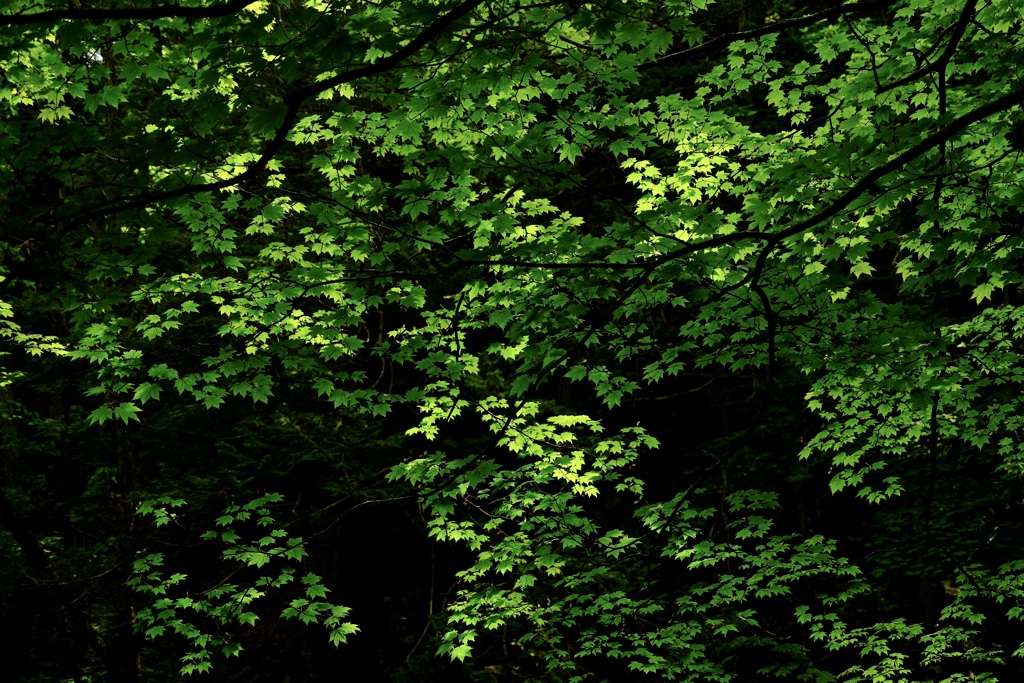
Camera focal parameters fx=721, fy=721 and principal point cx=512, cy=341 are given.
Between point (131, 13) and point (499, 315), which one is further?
point (499, 315)

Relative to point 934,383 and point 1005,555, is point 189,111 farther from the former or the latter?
point 1005,555

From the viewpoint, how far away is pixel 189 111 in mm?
3623

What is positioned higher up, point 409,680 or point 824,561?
point 824,561

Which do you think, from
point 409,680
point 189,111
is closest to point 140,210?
point 189,111

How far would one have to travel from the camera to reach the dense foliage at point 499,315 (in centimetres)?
428

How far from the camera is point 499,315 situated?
5602 mm

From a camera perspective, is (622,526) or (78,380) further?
(622,526)

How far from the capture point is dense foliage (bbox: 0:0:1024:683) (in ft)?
14.0

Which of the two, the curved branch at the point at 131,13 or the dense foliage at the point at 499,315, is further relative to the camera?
the dense foliage at the point at 499,315

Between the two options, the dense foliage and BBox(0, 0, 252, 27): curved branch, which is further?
the dense foliage

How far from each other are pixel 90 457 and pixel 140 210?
813cm

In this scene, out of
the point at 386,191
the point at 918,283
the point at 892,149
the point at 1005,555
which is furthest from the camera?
the point at 1005,555

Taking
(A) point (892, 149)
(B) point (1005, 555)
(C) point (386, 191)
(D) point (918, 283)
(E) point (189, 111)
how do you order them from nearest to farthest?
(E) point (189, 111)
(A) point (892, 149)
(C) point (386, 191)
(D) point (918, 283)
(B) point (1005, 555)

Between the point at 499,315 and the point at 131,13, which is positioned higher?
the point at 499,315
